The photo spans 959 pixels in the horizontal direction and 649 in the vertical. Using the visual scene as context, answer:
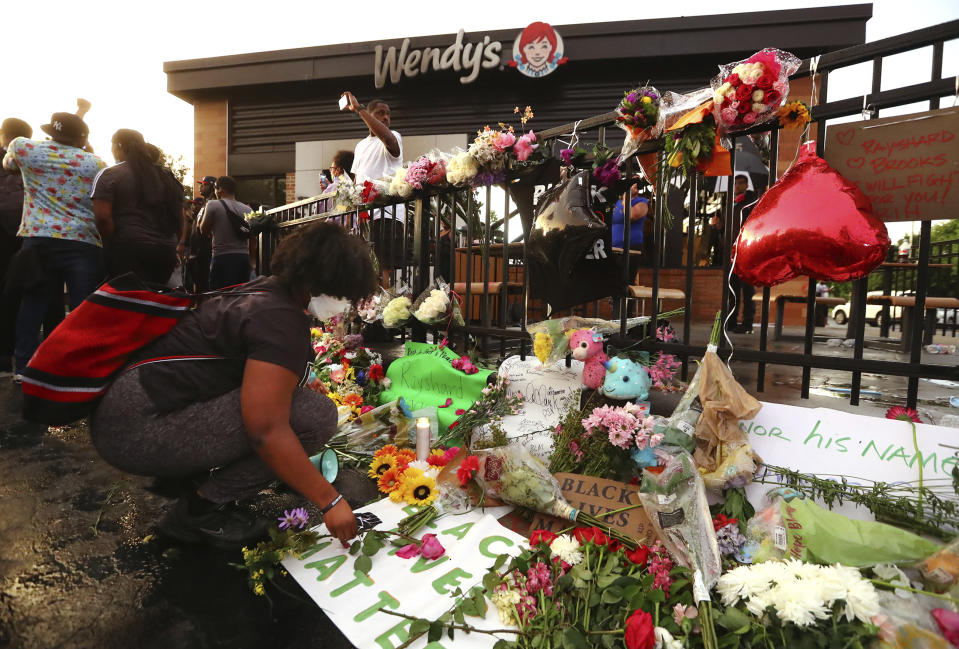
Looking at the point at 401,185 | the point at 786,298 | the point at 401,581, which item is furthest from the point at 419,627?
the point at 786,298

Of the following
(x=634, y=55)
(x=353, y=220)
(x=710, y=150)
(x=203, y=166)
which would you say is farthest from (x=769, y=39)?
(x=203, y=166)

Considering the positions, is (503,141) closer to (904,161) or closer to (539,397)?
(539,397)

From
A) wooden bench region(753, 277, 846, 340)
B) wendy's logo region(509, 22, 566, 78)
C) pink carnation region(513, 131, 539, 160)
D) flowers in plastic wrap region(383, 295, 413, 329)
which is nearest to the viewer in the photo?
pink carnation region(513, 131, 539, 160)

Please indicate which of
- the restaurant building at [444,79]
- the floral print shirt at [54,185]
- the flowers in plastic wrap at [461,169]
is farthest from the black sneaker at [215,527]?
the restaurant building at [444,79]

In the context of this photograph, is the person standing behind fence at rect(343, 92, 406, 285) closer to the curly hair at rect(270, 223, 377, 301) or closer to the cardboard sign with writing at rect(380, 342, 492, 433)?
the cardboard sign with writing at rect(380, 342, 492, 433)

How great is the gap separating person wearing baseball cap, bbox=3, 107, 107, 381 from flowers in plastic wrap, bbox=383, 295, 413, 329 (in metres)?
2.67

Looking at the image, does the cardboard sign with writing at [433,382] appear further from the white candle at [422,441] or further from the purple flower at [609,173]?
the purple flower at [609,173]

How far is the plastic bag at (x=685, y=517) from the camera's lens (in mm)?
1496

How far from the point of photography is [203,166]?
1340 cm

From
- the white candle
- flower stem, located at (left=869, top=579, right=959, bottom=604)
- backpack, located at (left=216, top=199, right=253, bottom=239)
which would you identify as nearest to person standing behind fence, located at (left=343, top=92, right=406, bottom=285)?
backpack, located at (left=216, top=199, right=253, bottom=239)

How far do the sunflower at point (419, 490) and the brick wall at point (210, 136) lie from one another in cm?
1356

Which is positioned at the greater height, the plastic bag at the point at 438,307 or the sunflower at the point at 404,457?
the plastic bag at the point at 438,307

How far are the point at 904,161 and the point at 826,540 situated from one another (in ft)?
4.64

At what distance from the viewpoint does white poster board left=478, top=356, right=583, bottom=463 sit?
2580 mm
